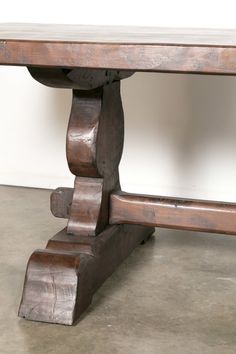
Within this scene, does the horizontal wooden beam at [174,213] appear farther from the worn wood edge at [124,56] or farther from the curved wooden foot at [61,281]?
the worn wood edge at [124,56]

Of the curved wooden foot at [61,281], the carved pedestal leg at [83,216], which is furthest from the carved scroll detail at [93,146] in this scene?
the curved wooden foot at [61,281]

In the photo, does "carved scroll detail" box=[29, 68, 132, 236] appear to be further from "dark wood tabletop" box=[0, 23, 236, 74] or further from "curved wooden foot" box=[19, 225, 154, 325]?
"dark wood tabletop" box=[0, 23, 236, 74]

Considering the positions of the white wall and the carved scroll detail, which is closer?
the carved scroll detail

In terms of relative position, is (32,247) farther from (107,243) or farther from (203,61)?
(203,61)

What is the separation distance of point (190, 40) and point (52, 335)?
778 mm

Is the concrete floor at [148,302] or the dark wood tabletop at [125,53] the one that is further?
the concrete floor at [148,302]

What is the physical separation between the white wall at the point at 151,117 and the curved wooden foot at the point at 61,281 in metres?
1.17

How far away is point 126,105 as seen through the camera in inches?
133

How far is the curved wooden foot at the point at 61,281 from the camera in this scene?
204 cm

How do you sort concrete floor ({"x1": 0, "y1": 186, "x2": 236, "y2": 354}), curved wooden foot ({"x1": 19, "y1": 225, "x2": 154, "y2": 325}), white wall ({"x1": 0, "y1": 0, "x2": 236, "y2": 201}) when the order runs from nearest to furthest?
concrete floor ({"x1": 0, "y1": 186, "x2": 236, "y2": 354}) → curved wooden foot ({"x1": 19, "y1": 225, "x2": 154, "y2": 325}) → white wall ({"x1": 0, "y1": 0, "x2": 236, "y2": 201})

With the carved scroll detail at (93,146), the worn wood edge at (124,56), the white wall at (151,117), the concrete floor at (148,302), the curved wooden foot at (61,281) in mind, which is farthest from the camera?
the white wall at (151,117)

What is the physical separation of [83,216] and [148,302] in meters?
0.31

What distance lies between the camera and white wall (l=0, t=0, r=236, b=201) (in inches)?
127

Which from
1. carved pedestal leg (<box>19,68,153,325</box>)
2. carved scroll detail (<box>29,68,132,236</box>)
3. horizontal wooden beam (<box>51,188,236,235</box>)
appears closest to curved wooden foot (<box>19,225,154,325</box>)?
carved pedestal leg (<box>19,68,153,325</box>)
